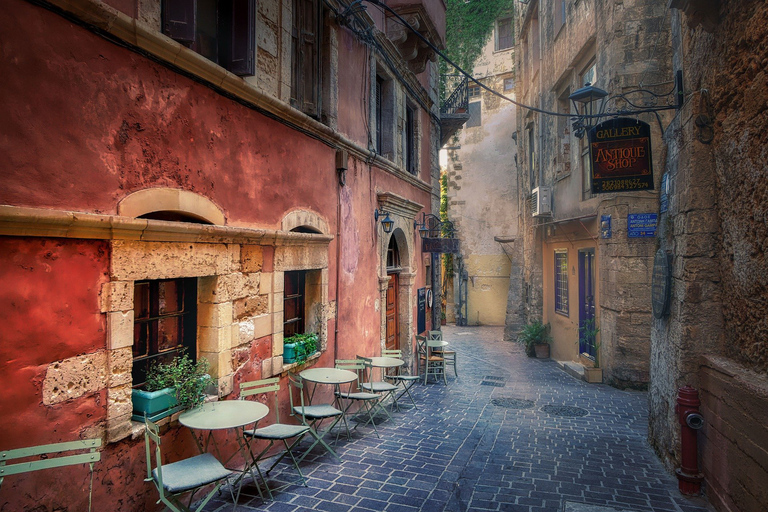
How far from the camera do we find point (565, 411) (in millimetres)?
7453

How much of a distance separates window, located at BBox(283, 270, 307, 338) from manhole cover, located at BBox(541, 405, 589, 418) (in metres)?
4.16

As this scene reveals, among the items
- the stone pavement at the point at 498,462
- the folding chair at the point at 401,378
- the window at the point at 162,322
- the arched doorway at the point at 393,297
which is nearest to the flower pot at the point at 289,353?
the stone pavement at the point at 498,462

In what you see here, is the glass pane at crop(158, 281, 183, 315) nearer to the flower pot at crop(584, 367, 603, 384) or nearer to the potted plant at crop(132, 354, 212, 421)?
the potted plant at crop(132, 354, 212, 421)

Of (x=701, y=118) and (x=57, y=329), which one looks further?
(x=701, y=118)

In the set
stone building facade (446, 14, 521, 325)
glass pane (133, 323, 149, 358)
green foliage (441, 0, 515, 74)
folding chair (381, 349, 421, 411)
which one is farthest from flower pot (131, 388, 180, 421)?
stone building facade (446, 14, 521, 325)

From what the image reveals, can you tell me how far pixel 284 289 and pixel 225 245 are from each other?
57.3 inches

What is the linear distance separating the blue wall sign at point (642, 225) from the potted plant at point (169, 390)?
7638 millimetres

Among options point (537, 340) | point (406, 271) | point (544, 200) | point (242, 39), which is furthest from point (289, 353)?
point (537, 340)

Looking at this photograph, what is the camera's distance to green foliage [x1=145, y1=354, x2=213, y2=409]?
12.8ft

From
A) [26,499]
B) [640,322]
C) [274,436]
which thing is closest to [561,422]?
[640,322]

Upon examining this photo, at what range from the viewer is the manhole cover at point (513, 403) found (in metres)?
7.82

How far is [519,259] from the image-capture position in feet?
59.4

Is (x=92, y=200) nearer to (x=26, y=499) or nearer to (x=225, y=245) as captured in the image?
(x=225, y=245)

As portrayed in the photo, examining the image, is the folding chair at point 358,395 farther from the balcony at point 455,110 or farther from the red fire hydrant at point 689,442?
the balcony at point 455,110
